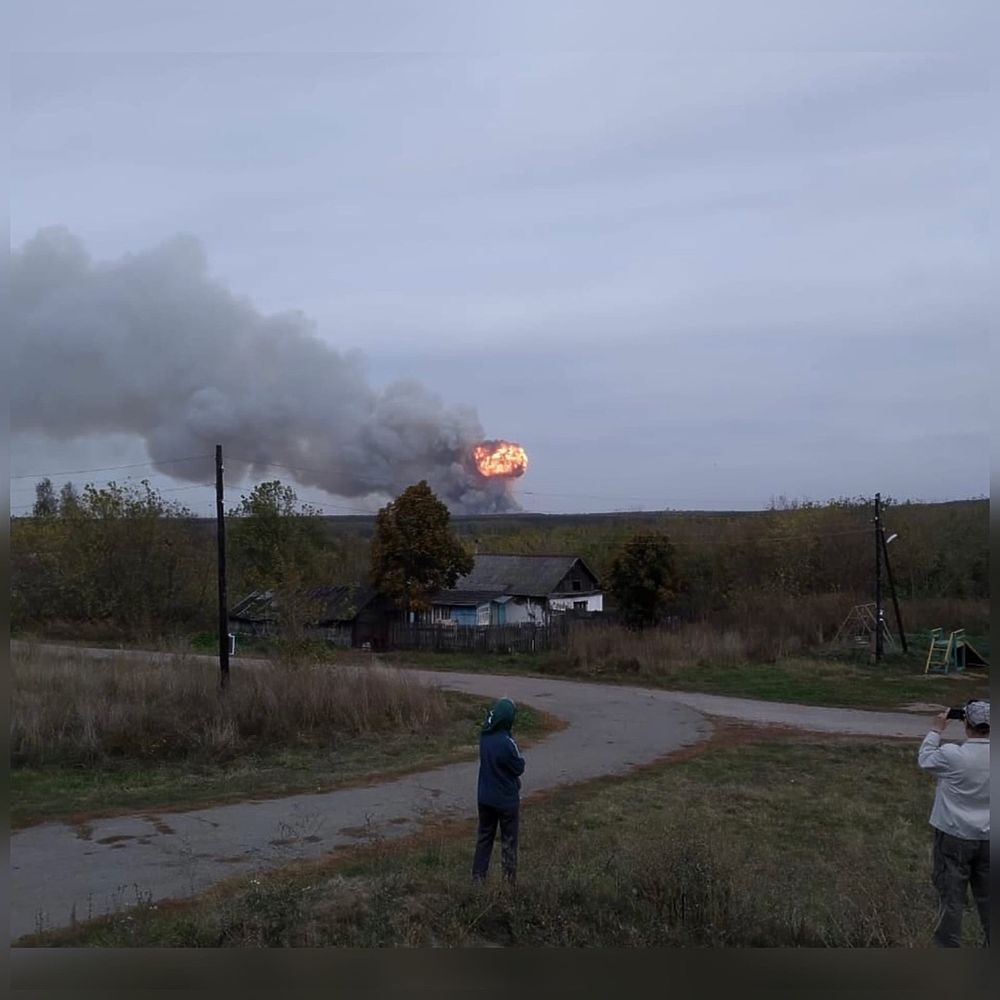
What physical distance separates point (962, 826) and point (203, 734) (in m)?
14.5

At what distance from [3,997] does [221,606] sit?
2072cm

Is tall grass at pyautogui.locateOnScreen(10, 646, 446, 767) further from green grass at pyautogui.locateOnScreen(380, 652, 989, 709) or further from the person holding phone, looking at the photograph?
the person holding phone

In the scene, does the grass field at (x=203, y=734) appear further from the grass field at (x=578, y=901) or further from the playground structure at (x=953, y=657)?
the playground structure at (x=953, y=657)

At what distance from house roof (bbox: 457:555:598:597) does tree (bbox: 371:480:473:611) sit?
4403 mm

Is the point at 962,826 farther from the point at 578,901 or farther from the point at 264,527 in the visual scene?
the point at 264,527

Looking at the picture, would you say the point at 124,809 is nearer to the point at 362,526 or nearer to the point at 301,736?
the point at 301,736

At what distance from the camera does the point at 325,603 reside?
91.4ft

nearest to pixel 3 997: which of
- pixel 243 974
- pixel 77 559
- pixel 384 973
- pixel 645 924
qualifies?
pixel 243 974

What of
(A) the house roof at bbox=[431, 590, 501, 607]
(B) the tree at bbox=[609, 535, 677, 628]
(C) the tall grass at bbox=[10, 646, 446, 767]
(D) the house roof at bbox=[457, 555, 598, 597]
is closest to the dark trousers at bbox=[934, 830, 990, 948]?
(C) the tall grass at bbox=[10, 646, 446, 767]

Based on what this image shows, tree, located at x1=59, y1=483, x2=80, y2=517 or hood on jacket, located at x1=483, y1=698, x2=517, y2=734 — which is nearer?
hood on jacket, located at x1=483, y1=698, x2=517, y2=734

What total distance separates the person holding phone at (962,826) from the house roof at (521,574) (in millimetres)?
44671

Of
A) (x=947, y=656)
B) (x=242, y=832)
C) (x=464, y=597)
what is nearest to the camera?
(x=242, y=832)

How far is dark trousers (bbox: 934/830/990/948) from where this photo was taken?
5727mm

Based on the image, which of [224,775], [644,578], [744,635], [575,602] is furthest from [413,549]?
[224,775]
